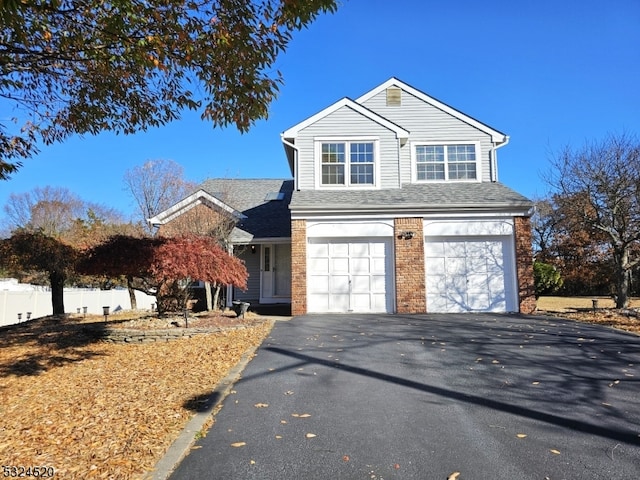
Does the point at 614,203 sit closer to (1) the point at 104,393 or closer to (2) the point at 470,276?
(2) the point at 470,276

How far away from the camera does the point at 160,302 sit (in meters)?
11.7

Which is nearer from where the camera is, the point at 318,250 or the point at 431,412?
the point at 431,412

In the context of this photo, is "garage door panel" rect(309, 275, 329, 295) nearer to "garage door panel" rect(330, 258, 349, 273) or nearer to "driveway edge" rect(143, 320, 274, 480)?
"garage door panel" rect(330, 258, 349, 273)

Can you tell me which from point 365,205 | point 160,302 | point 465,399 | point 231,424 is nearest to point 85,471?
point 231,424

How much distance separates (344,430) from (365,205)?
9654mm

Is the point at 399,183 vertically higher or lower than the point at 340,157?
lower

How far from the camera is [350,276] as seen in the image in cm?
1372

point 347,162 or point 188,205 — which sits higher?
point 347,162

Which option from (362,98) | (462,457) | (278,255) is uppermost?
(362,98)

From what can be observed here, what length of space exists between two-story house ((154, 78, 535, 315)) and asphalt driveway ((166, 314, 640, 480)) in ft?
15.0

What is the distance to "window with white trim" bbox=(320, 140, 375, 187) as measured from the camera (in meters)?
14.7

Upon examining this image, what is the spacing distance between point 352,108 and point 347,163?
197cm

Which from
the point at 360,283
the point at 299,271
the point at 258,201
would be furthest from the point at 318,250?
the point at 258,201

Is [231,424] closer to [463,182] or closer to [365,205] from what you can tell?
[365,205]
